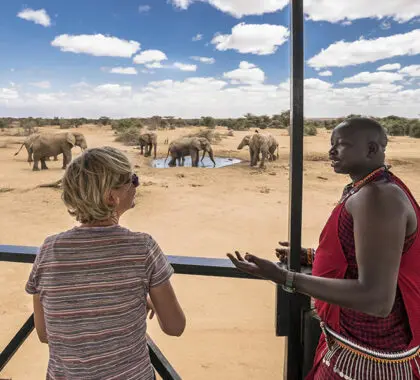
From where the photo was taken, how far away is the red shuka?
81cm

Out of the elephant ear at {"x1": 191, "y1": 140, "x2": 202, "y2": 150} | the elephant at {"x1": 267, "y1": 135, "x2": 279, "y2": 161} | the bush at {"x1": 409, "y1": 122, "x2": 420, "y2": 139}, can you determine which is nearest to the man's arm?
the elephant at {"x1": 267, "y1": 135, "x2": 279, "y2": 161}

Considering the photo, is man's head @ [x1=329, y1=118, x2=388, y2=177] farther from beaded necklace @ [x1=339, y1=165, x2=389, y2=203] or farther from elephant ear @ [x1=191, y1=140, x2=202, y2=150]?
elephant ear @ [x1=191, y1=140, x2=202, y2=150]

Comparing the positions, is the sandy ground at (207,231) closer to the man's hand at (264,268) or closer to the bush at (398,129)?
the man's hand at (264,268)

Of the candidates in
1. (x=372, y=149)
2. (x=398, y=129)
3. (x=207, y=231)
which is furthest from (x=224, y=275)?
(x=398, y=129)

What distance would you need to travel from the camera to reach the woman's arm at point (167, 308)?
2.89 ft

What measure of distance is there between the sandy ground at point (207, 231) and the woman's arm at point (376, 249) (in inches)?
21.0

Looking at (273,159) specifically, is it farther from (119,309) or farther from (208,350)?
(119,309)

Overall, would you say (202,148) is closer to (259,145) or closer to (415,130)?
(259,145)

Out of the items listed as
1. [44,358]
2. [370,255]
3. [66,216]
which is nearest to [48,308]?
[370,255]

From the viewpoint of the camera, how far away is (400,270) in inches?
32.1

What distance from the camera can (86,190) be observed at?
2.83ft

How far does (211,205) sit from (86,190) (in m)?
8.02

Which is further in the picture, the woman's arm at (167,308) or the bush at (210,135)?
the bush at (210,135)

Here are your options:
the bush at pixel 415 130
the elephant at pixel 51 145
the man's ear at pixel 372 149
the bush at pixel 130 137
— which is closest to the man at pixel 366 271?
the man's ear at pixel 372 149
